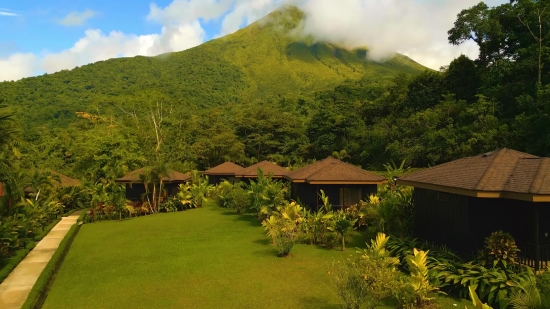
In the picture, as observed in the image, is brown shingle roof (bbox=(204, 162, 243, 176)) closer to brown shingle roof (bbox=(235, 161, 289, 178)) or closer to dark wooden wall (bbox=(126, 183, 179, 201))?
brown shingle roof (bbox=(235, 161, 289, 178))

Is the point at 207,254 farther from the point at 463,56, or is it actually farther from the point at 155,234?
the point at 463,56

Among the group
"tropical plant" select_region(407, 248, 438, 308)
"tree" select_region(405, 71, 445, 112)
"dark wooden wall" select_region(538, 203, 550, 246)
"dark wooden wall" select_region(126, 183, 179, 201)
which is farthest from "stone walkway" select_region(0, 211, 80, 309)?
"tree" select_region(405, 71, 445, 112)

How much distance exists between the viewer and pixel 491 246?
9.87 m

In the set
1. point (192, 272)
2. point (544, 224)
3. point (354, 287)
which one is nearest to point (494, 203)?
point (544, 224)

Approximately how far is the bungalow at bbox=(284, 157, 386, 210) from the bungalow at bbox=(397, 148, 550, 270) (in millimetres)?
6555

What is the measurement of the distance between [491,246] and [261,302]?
562 cm

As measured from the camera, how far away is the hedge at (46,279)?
33.9 feet

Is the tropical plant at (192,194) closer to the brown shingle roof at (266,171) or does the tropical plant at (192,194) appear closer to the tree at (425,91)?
the brown shingle roof at (266,171)

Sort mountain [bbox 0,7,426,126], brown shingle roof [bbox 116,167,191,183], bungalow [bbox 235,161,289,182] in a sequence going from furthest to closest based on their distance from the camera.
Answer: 1. mountain [bbox 0,7,426,126]
2. bungalow [bbox 235,161,289,182]
3. brown shingle roof [bbox 116,167,191,183]

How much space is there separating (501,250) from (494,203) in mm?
1754

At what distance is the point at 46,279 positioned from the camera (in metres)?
12.4

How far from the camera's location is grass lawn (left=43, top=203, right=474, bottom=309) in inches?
394

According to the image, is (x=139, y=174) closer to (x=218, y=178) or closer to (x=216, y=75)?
(x=218, y=178)

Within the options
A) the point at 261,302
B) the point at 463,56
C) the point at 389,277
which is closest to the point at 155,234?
the point at 261,302
